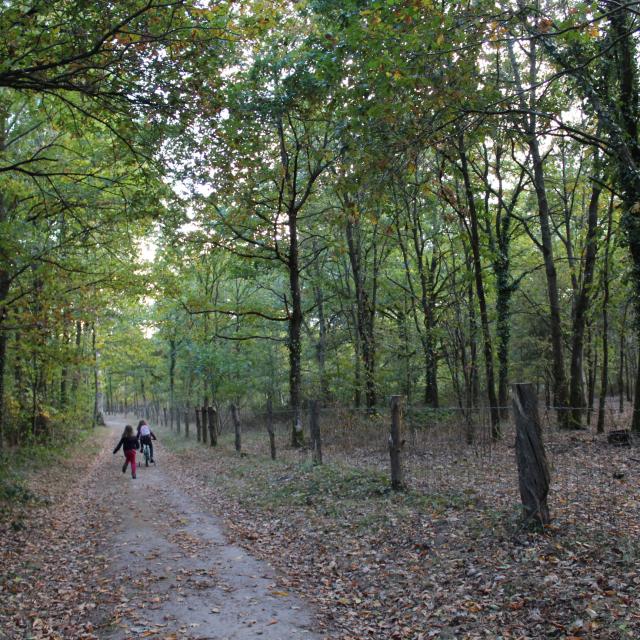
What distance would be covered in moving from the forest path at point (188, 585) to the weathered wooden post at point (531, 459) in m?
3.00

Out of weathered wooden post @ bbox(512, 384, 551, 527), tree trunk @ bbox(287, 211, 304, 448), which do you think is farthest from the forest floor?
tree trunk @ bbox(287, 211, 304, 448)

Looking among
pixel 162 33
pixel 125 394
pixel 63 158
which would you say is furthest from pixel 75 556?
pixel 125 394

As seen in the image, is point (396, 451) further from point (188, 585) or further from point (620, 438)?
point (620, 438)

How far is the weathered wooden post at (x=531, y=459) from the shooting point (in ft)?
21.5

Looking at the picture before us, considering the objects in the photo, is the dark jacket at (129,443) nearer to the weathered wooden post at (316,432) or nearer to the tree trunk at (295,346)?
the tree trunk at (295,346)

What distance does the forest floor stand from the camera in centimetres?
511

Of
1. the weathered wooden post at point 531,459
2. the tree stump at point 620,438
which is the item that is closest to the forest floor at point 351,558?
the weathered wooden post at point 531,459

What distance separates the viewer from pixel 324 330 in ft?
98.2

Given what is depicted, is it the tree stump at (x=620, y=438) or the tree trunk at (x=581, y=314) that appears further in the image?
the tree trunk at (x=581, y=314)

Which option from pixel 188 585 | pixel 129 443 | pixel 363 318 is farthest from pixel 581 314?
pixel 188 585

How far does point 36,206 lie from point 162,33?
8.60 metres

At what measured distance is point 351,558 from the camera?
23.1 feet

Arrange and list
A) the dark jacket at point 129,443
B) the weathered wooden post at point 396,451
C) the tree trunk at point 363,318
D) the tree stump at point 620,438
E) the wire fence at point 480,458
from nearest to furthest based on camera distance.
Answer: the wire fence at point 480,458, the weathered wooden post at point 396,451, the tree stump at point 620,438, the dark jacket at point 129,443, the tree trunk at point 363,318

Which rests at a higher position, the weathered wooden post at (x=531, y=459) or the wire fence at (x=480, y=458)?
the weathered wooden post at (x=531, y=459)
